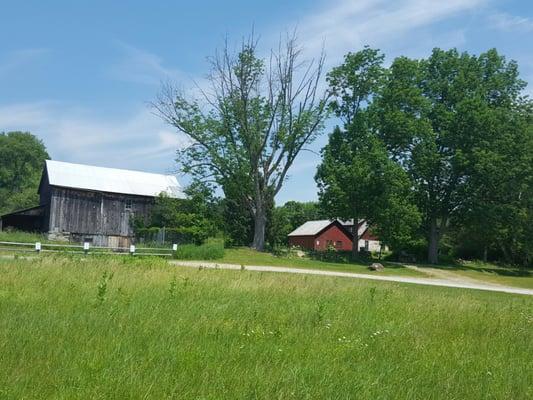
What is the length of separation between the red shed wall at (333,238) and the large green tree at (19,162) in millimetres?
56556

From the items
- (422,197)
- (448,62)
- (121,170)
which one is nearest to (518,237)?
(422,197)

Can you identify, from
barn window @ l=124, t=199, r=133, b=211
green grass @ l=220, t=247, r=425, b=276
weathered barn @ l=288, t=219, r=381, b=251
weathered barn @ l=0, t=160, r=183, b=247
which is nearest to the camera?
green grass @ l=220, t=247, r=425, b=276

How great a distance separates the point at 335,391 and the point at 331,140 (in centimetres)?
4579

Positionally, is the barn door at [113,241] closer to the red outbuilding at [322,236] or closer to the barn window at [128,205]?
the barn window at [128,205]

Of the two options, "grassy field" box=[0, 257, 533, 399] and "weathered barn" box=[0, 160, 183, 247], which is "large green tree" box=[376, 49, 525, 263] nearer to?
"weathered barn" box=[0, 160, 183, 247]

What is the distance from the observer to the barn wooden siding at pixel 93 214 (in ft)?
154

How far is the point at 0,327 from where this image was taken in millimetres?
6797

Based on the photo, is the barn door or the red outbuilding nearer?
the barn door

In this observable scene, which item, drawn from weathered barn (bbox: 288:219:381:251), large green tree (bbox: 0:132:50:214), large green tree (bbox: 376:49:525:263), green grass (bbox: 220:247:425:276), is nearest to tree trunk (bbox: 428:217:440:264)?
large green tree (bbox: 376:49:525:263)

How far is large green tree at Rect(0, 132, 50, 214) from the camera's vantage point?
332 feet

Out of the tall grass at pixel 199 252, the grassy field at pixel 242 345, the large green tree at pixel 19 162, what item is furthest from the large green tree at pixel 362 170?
the large green tree at pixel 19 162

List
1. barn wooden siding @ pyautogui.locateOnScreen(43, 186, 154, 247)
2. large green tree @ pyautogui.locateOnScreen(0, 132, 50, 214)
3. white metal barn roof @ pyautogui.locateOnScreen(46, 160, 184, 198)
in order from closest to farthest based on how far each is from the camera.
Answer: barn wooden siding @ pyautogui.locateOnScreen(43, 186, 154, 247) < white metal barn roof @ pyautogui.locateOnScreen(46, 160, 184, 198) < large green tree @ pyautogui.locateOnScreen(0, 132, 50, 214)

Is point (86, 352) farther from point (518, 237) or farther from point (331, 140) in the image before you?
point (518, 237)

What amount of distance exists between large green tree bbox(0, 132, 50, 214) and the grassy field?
99.3m
